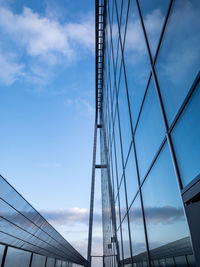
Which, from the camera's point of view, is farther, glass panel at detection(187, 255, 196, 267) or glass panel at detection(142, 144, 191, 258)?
glass panel at detection(142, 144, 191, 258)

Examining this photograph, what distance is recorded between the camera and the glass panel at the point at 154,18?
5.73 m

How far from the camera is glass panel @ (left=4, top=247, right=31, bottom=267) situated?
8977 mm

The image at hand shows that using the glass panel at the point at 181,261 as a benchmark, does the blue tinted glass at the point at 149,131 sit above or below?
above

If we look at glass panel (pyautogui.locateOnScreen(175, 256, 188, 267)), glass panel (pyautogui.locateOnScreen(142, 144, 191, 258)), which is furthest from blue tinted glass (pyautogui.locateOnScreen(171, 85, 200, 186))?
glass panel (pyautogui.locateOnScreen(175, 256, 188, 267))

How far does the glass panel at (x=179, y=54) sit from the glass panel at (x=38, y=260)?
467 inches

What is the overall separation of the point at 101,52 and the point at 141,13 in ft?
69.2

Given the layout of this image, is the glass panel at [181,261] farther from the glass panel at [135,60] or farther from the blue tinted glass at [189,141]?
the glass panel at [135,60]

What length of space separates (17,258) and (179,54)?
10.8 metres

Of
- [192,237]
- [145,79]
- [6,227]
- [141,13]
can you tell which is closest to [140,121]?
[145,79]

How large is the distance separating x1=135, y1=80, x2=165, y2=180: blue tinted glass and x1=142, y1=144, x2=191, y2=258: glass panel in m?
0.52

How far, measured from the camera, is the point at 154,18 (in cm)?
638

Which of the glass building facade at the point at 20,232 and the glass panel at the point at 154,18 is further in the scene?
the glass building facade at the point at 20,232

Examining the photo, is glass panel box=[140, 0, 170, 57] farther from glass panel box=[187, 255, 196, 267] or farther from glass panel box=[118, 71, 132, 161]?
glass panel box=[187, 255, 196, 267]

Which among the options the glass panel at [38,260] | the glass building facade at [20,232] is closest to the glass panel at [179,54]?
the glass building facade at [20,232]
